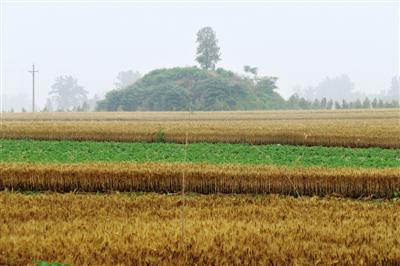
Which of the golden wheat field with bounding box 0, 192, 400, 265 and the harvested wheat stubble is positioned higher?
the harvested wheat stubble

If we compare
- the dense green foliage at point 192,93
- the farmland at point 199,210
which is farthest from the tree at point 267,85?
the farmland at point 199,210

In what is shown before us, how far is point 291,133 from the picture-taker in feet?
91.3

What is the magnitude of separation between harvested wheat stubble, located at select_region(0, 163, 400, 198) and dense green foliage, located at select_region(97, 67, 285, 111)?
6801 cm

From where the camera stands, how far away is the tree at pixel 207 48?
116438 millimetres

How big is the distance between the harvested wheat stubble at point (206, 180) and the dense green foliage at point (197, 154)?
470 cm

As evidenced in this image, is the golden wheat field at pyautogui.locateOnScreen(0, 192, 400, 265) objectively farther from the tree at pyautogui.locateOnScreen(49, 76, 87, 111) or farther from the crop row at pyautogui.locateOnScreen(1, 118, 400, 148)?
the tree at pyautogui.locateOnScreen(49, 76, 87, 111)

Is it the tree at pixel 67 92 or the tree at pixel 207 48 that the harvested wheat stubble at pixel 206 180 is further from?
the tree at pixel 67 92

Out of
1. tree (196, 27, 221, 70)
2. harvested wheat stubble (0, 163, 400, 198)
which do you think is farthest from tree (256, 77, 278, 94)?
harvested wheat stubble (0, 163, 400, 198)

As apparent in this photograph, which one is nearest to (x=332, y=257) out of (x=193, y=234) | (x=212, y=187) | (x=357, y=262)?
(x=357, y=262)

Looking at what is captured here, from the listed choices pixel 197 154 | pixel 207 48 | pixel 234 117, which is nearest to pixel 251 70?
pixel 207 48

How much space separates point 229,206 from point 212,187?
273 cm

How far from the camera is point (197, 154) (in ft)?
76.1

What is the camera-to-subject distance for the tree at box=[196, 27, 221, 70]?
11644cm

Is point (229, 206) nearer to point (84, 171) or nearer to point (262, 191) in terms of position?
point (262, 191)
